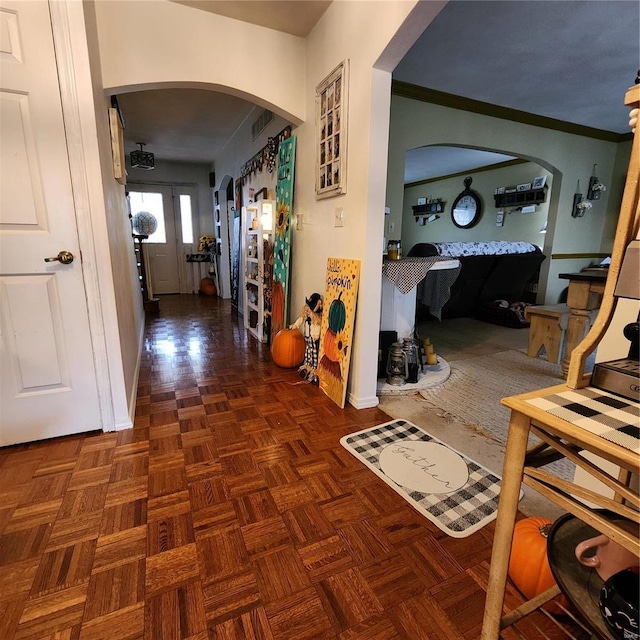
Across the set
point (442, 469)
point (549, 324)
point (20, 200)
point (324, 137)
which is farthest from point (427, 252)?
point (20, 200)

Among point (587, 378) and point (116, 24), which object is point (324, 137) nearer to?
point (116, 24)

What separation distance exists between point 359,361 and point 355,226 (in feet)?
2.70

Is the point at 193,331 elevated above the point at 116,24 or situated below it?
below

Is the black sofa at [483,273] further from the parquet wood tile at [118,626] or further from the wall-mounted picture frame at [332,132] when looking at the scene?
the parquet wood tile at [118,626]

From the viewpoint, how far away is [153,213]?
6.68 m

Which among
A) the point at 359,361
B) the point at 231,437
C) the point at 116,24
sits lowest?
the point at 231,437

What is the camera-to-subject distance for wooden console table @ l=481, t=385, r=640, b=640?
515 mm

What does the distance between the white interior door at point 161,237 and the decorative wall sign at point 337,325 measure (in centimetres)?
551

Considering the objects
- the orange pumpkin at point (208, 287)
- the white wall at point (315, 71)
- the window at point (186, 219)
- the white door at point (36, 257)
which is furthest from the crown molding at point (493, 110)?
the window at point (186, 219)

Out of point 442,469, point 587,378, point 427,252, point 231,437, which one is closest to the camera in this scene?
point 587,378

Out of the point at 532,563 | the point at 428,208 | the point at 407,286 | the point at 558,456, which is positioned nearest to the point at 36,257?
the point at 407,286

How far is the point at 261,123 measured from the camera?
3703 mm

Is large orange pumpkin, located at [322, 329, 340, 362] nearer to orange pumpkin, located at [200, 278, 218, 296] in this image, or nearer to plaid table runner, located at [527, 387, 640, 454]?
plaid table runner, located at [527, 387, 640, 454]

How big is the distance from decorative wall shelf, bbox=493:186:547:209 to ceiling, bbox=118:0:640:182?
Answer: 1025 millimetres
